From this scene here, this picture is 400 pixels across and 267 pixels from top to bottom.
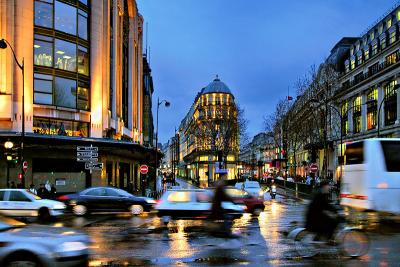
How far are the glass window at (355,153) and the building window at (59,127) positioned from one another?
1081 inches

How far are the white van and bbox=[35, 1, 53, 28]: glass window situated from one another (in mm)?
31139

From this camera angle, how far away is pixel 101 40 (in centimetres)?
4525

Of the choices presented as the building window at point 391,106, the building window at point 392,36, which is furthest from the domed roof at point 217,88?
the building window at point 392,36

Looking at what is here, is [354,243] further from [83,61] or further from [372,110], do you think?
[372,110]

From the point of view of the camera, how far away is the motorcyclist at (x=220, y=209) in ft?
41.4

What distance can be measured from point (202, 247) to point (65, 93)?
31.3 m

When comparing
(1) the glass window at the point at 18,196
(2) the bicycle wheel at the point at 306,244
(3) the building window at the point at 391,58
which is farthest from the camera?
(3) the building window at the point at 391,58

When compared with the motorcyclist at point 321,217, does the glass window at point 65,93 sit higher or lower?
higher

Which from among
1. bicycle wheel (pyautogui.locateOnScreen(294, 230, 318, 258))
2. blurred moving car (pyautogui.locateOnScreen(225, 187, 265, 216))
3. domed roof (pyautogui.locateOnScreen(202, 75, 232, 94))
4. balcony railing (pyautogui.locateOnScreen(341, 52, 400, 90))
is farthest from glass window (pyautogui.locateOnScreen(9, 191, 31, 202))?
domed roof (pyautogui.locateOnScreen(202, 75, 232, 94))

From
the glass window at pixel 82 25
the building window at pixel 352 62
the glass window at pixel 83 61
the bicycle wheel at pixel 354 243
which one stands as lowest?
the bicycle wheel at pixel 354 243

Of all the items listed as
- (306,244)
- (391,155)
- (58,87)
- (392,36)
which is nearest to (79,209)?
(391,155)

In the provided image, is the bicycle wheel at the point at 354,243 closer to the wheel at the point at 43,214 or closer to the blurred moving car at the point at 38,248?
the blurred moving car at the point at 38,248

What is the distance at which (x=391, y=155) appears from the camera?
57.4 feet

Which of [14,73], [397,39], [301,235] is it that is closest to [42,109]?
[14,73]
